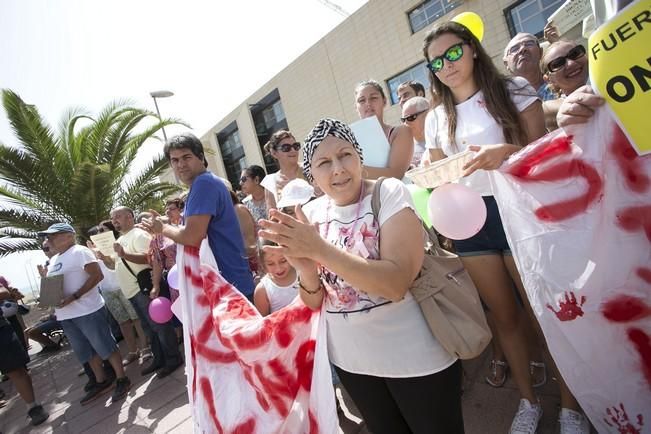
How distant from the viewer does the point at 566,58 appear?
191cm

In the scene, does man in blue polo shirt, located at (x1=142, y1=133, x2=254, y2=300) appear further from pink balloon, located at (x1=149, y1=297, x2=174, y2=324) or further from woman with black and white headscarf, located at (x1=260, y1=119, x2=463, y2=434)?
pink balloon, located at (x1=149, y1=297, x2=174, y2=324)

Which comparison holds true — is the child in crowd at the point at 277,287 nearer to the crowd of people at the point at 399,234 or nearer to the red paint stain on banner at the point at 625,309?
the crowd of people at the point at 399,234

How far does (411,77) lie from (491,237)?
14.2 metres

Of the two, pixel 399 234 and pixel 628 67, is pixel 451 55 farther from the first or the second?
pixel 399 234

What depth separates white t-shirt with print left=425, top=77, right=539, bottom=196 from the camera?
1.67 metres

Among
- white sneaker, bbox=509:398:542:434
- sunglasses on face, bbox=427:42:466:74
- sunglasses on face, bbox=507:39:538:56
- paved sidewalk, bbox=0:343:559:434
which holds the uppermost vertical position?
sunglasses on face, bbox=507:39:538:56

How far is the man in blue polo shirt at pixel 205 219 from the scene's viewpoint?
2350 mm

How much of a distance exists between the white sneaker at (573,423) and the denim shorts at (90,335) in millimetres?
4462

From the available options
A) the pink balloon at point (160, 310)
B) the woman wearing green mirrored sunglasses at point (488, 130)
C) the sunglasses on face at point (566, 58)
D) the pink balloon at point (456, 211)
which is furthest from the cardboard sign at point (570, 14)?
the pink balloon at point (160, 310)

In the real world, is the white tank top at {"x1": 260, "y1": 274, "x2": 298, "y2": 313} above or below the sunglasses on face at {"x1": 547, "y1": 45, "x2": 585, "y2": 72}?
below

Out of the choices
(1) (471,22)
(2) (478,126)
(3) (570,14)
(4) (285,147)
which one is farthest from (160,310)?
(3) (570,14)

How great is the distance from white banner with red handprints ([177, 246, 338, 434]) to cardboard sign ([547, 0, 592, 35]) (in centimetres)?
288

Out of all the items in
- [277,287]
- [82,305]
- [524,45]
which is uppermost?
[524,45]

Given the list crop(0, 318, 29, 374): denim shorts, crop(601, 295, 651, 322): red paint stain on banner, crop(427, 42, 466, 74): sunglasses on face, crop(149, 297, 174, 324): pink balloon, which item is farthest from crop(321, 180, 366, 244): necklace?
crop(0, 318, 29, 374): denim shorts
